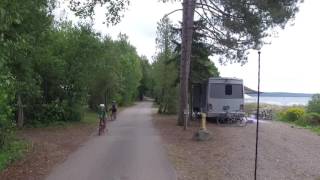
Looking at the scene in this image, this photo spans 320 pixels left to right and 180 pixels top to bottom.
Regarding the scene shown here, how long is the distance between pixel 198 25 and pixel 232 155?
636 inches

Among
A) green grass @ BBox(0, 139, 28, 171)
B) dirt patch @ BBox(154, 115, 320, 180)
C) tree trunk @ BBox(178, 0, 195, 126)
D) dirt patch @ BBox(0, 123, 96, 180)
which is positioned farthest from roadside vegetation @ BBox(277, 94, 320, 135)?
green grass @ BBox(0, 139, 28, 171)

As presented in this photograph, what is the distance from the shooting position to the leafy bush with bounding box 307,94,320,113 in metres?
40.2

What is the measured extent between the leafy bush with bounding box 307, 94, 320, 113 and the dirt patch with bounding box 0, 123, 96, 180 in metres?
19.0

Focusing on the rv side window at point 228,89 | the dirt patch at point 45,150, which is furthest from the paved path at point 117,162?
the rv side window at point 228,89

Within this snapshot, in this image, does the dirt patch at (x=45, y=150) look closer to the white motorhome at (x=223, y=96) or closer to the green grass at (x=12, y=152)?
the green grass at (x=12, y=152)

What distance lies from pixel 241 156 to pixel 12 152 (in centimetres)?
645

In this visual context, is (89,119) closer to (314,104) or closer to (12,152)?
(314,104)

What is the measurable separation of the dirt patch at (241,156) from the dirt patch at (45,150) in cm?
313

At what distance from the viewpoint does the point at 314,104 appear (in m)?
40.8

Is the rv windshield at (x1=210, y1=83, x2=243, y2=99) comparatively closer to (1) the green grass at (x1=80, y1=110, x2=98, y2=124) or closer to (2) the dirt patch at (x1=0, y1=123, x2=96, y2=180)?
(1) the green grass at (x1=80, y1=110, x2=98, y2=124)

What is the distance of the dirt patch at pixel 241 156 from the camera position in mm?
13664

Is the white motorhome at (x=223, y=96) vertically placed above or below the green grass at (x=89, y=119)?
above

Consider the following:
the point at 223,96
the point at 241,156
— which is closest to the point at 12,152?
the point at 241,156

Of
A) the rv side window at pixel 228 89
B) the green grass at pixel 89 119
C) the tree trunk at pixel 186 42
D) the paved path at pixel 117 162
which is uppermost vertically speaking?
the tree trunk at pixel 186 42
